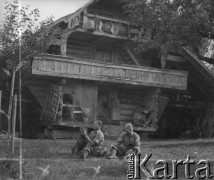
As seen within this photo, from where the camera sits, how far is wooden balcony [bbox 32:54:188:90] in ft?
69.8

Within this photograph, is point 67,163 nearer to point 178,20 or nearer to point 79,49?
point 178,20

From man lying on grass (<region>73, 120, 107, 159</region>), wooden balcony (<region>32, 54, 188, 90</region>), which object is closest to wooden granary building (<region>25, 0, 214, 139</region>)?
wooden balcony (<region>32, 54, 188, 90</region>)

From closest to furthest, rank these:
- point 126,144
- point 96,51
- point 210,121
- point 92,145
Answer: point 126,144
point 92,145
point 96,51
point 210,121

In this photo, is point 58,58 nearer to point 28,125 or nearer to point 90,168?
point 28,125

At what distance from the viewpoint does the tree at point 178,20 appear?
18266 millimetres

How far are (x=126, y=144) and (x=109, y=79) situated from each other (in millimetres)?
8985

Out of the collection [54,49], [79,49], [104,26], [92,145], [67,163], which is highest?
[104,26]

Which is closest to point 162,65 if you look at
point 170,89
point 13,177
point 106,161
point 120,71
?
point 170,89

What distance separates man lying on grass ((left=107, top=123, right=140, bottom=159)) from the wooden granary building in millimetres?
7545

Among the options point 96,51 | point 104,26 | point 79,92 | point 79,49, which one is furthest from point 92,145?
point 96,51

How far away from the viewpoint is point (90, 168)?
1202 cm

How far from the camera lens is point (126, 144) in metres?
14.2

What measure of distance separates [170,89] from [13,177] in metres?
16.2

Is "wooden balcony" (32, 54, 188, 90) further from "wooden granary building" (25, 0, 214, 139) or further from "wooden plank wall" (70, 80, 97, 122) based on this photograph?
"wooden plank wall" (70, 80, 97, 122)
